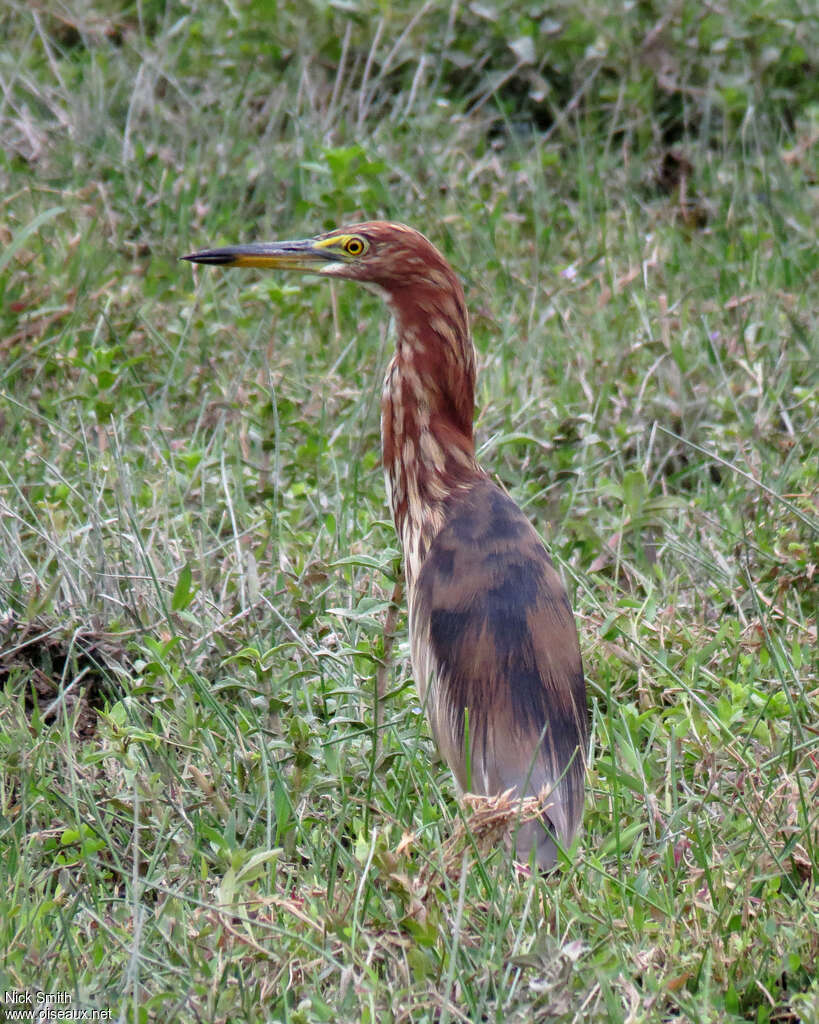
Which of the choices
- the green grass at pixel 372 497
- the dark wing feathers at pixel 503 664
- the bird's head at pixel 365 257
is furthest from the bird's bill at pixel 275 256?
the dark wing feathers at pixel 503 664

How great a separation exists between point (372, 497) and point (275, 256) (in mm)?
958

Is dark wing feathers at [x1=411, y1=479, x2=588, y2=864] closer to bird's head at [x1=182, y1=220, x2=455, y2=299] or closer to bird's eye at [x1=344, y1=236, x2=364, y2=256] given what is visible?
bird's head at [x1=182, y1=220, x2=455, y2=299]

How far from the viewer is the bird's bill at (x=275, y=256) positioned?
12.6 feet

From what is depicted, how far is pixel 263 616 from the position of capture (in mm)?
3996

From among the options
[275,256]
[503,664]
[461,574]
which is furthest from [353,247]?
[503,664]

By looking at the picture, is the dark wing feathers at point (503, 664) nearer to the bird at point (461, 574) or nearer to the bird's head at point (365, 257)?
the bird at point (461, 574)

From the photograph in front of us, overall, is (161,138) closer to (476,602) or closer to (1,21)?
(1,21)

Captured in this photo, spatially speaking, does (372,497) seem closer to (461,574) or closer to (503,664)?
(461,574)

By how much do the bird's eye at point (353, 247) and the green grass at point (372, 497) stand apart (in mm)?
730

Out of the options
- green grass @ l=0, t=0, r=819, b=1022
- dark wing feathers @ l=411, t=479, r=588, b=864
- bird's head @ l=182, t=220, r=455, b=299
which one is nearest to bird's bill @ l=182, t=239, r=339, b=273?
bird's head @ l=182, t=220, r=455, b=299

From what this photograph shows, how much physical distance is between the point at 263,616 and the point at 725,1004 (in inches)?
66.4

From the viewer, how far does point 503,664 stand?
3.21m

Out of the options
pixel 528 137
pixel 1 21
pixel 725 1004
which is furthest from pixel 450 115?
pixel 725 1004

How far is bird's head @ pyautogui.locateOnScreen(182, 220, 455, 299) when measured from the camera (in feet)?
12.1
